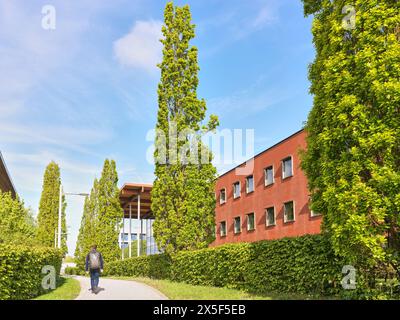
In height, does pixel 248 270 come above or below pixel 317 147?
below

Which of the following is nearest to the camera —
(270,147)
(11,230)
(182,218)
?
(182,218)

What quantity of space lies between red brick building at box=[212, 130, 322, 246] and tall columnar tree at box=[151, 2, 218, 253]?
25.5ft

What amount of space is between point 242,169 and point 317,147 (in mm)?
26907

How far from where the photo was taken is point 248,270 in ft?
49.9

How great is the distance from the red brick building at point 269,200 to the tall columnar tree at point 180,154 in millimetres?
7784

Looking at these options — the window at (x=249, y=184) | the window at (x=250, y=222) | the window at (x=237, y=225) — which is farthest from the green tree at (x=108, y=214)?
the window at (x=249, y=184)

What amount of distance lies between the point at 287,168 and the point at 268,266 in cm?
1789

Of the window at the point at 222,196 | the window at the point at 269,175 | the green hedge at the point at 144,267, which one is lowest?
the green hedge at the point at 144,267

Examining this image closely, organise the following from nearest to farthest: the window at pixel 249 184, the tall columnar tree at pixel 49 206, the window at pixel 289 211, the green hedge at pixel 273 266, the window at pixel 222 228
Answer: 1. the green hedge at pixel 273 266
2. the window at pixel 289 211
3. the window at pixel 249 184
4. the window at pixel 222 228
5. the tall columnar tree at pixel 49 206

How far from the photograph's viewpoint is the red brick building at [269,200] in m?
29.2

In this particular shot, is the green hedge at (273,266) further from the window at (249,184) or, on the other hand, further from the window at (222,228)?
the window at (222,228)

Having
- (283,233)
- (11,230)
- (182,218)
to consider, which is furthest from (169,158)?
(283,233)
